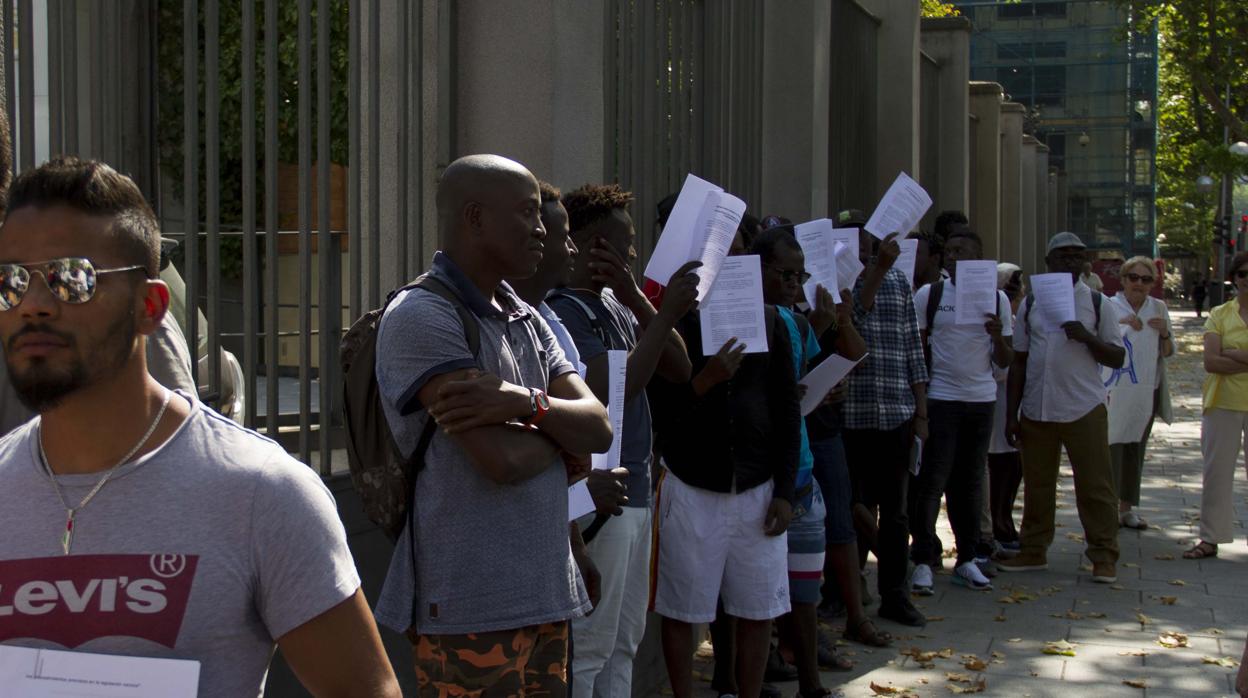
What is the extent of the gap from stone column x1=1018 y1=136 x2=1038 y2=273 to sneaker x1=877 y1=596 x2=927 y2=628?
682 inches

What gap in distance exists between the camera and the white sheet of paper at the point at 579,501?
4012mm

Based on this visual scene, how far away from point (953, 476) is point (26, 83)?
21.1 feet

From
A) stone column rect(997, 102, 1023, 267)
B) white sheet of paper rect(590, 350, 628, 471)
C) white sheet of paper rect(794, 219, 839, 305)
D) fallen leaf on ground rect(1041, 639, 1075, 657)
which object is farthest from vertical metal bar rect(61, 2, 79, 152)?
stone column rect(997, 102, 1023, 267)

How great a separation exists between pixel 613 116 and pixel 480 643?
3071mm

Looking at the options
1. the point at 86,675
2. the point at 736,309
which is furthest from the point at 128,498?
the point at 736,309

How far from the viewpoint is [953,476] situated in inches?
348

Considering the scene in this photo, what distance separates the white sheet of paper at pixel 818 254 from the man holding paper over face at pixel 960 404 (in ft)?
6.95

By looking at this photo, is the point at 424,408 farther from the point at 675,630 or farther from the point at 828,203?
the point at 828,203

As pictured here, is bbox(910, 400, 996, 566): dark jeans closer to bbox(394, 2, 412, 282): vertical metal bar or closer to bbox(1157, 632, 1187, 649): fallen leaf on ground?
bbox(1157, 632, 1187, 649): fallen leaf on ground

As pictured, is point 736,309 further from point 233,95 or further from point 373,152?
point 233,95

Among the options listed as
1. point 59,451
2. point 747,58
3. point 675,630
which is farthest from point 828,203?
point 59,451

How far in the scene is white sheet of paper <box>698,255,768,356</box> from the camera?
5.38 m

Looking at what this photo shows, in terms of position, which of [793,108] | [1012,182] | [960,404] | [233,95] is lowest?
[960,404]

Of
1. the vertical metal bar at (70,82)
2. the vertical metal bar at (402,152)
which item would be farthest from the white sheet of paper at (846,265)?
the vertical metal bar at (70,82)
